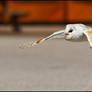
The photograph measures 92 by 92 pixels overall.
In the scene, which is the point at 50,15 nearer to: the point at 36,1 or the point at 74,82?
the point at 36,1

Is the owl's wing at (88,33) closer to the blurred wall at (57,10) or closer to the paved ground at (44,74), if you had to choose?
the paved ground at (44,74)

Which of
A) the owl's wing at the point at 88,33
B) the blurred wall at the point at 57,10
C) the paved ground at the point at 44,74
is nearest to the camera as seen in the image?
the owl's wing at the point at 88,33

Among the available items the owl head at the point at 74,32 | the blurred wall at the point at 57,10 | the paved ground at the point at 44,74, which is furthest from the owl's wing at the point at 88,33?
the blurred wall at the point at 57,10

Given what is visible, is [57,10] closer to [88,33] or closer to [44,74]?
[44,74]

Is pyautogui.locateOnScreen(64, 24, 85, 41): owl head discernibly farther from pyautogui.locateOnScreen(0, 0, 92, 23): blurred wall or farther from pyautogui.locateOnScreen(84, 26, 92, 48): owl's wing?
pyautogui.locateOnScreen(0, 0, 92, 23): blurred wall

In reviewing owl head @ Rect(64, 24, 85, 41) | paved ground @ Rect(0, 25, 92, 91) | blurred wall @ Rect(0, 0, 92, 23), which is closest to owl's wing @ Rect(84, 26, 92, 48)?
owl head @ Rect(64, 24, 85, 41)

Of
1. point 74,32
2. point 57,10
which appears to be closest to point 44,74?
point 74,32

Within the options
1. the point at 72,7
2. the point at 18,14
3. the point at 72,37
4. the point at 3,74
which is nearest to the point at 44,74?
the point at 3,74
